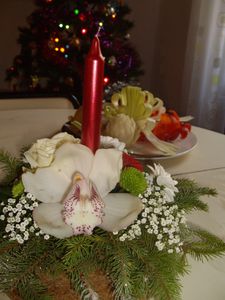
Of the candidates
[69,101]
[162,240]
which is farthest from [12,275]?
[69,101]

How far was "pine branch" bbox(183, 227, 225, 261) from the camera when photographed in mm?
500

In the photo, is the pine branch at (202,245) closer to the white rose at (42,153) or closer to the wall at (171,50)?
the white rose at (42,153)

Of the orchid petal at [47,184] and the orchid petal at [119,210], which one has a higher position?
the orchid petal at [47,184]

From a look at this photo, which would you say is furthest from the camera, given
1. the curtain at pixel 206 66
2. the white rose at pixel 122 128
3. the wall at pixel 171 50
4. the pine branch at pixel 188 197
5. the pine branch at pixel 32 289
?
the wall at pixel 171 50

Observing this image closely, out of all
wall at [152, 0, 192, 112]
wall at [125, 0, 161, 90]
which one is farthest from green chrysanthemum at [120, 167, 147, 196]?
wall at [125, 0, 161, 90]

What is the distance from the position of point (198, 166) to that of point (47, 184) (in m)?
0.69

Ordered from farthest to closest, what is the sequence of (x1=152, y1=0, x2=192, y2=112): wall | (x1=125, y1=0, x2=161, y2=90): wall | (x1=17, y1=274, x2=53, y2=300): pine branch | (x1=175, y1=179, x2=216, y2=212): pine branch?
(x1=125, y1=0, x2=161, y2=90): wall, (x1=152, y1=0, x2=192, y2=112): wall, (x1=175, y1=179, x2=216, y2=212): pine branch, (x1=17, y1=274, x2=53, y2=300): pine branch

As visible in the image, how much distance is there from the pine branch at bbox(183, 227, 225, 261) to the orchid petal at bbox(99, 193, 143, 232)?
3.8 inches

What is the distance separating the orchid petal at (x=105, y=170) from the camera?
1.50 feet

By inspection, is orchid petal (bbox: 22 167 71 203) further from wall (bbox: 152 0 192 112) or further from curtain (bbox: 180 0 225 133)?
wall (bbox: 152 0 192 112)

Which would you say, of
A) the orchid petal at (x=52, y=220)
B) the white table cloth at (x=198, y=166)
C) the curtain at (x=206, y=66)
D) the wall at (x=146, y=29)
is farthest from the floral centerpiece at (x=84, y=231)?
the wall at (x=146, y=29)

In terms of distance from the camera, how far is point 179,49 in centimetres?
323

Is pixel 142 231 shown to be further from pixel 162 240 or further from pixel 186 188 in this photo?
pixel 186 188

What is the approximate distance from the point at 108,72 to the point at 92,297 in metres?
2.36
